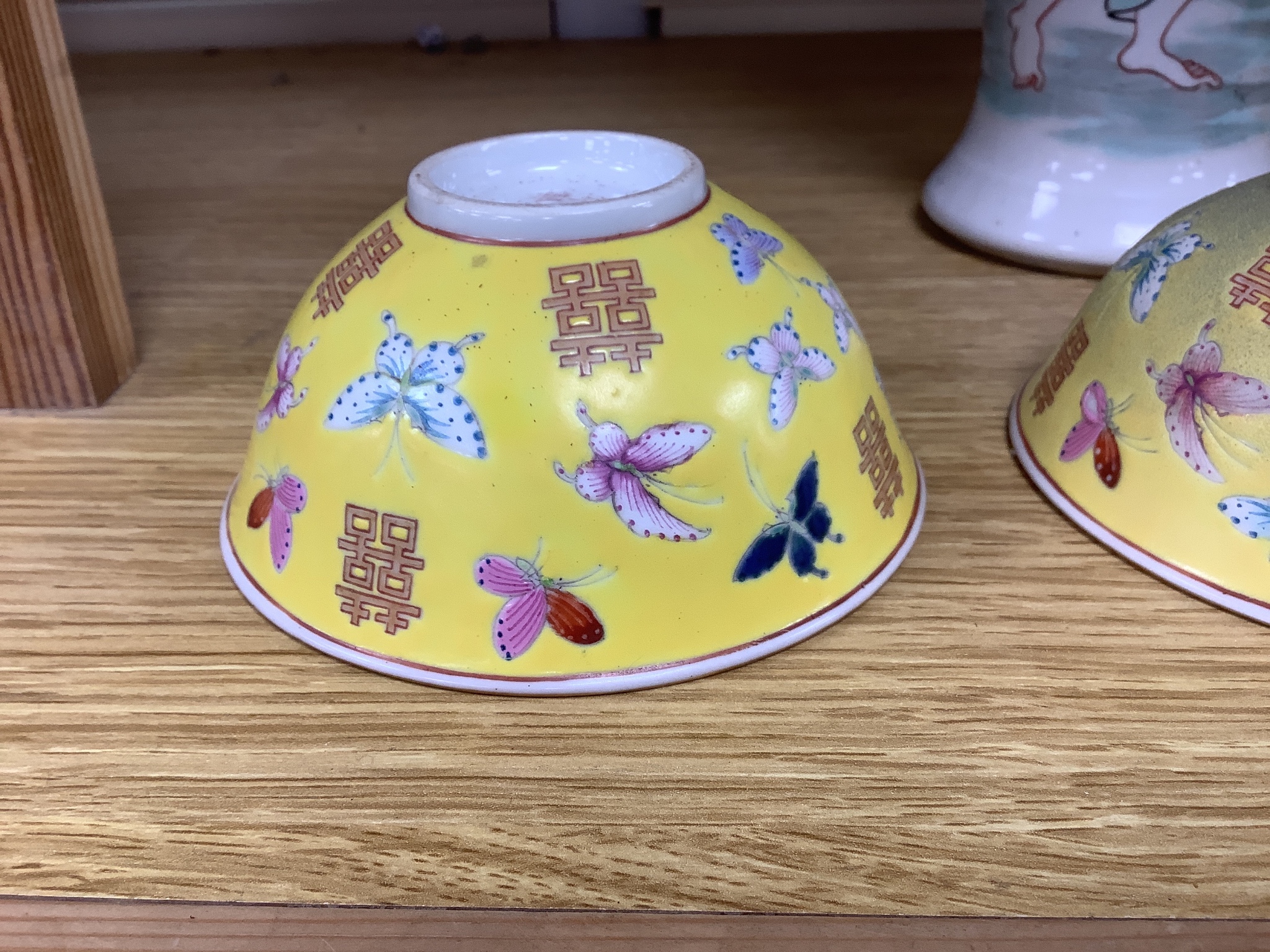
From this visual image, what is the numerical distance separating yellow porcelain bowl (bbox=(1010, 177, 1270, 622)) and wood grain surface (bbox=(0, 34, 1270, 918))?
31 mm

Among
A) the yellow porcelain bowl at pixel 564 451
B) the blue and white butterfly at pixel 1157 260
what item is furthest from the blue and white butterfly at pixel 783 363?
the blue and white butterfly at pixel 1157 260

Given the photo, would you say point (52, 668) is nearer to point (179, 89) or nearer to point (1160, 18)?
point (1160, 18)

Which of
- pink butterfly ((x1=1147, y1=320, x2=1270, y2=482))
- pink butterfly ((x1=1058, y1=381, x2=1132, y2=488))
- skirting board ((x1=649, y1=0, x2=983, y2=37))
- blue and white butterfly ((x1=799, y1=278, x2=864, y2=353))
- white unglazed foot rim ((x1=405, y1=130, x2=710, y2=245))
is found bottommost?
skirting board ((x1=649, y1=0, x2=983, y2=37))

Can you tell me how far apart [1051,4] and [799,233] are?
0.36 meters

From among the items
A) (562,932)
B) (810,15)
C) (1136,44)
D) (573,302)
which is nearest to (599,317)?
(573,302)

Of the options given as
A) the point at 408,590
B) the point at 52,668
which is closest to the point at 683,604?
the point at 408,590

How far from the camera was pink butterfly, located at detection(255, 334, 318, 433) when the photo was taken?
636 mm

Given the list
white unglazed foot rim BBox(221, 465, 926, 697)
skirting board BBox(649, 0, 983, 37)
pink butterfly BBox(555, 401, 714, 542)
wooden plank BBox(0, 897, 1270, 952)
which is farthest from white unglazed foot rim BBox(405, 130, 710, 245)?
skirting board BBox(649, 0, 983, 37)

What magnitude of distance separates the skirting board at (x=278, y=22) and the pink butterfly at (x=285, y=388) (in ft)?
4.82

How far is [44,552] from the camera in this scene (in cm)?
75

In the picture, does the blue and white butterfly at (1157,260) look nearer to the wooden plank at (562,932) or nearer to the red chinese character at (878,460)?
the red chinese character at (878,460)

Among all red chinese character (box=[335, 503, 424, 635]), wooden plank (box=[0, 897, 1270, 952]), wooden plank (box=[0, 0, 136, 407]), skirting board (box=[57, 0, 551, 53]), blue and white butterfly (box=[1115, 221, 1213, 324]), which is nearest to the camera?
wooden plank (box=[0, 897, 1270, 952])

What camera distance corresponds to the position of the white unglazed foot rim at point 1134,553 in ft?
2.14

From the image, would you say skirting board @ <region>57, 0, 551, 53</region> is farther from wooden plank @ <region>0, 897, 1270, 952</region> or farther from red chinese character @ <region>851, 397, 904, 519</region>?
wooden plank @ <region>0, 897, 1270, 952</region>
